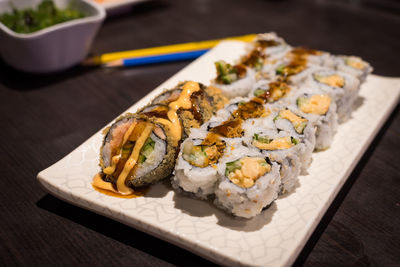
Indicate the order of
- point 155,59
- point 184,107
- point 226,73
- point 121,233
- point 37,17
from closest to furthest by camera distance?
point 121,233 < point 184,107 < point 226,73 < point 37,17 < point 155,59

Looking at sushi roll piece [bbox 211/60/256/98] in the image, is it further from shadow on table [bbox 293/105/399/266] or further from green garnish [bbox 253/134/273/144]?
shadow on table [bbox 293/105/399/266]

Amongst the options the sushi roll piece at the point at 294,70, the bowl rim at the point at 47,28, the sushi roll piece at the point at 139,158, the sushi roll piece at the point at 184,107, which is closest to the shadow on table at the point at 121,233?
the sushi roll piece at the point at 139,158

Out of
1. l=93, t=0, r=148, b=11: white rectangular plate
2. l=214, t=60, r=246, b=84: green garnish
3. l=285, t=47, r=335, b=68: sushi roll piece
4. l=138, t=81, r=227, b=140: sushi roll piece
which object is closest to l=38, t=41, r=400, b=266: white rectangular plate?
l=138, t=81, r=227, b=140: sushi roll piece

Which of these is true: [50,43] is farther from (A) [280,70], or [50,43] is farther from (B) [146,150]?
(A) [280,70]

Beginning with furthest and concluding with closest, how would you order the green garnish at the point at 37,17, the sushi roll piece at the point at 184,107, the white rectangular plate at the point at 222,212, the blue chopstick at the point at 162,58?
the blue chopstick at the point at 162,58 < the green garnish at the point at 37,17 < the sushi roll piece at the point at 184,107 < the white rectangular plate at the point at 222,212

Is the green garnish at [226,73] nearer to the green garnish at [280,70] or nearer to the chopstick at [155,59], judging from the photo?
the green garnish at [280,70]

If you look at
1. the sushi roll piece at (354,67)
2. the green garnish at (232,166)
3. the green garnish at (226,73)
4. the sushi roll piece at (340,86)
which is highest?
the sushi roll piece at (354,67)

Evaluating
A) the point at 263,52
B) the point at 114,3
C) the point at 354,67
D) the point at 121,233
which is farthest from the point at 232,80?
the point at 114,3
